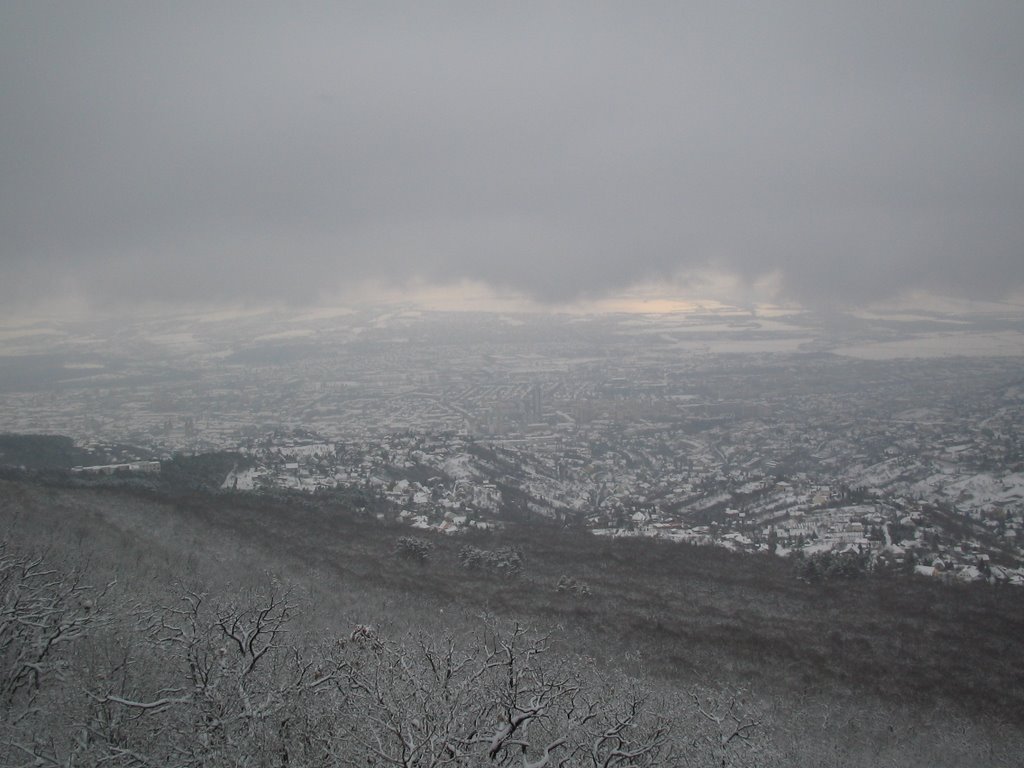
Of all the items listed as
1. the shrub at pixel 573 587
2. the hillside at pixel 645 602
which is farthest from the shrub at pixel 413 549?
the shrub at pixel 573 587

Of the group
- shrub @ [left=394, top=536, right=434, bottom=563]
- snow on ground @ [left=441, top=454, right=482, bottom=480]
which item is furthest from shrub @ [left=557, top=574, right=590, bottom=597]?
snow on ground @ [left=441, top=454, right=482, bottom=480]

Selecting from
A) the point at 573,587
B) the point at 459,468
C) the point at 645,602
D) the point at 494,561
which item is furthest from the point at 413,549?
the point at 459,468

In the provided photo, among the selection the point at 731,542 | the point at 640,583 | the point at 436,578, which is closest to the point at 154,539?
the point at 436,578

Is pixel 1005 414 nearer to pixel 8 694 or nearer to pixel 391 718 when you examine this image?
pixel 391 718

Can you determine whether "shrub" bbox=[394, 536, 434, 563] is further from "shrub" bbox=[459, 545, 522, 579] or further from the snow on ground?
the snow on ground

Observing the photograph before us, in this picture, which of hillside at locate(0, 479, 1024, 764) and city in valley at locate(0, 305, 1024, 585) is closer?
hillside at locate(0, 479, 1024, 764)

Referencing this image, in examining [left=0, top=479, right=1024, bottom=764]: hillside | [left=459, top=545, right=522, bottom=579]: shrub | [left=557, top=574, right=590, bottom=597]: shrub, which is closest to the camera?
[left=0, top=479, right=1024, bottom=764]: hillside

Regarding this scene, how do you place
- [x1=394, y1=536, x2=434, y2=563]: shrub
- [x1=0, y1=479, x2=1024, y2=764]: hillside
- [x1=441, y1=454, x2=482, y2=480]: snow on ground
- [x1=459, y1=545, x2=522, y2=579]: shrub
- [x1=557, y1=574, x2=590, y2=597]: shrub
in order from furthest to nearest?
[x1=441, y1=454, x2=482, y2=480]: snow on ground, [x1=394, y1=536, x2=434, y2=563]: shrub, [x1=459, y1=545, x2=522, y2=579]: shrub, [x1=557, y1=574, x2=590, y2=597]: shrub, [x1=0, y1=479, x2=1024, y2=764]: hillside

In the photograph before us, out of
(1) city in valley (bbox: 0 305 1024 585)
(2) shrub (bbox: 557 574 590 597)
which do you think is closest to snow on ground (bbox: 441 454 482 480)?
(1) city in valley (bbox: 0 305 1024 585)
